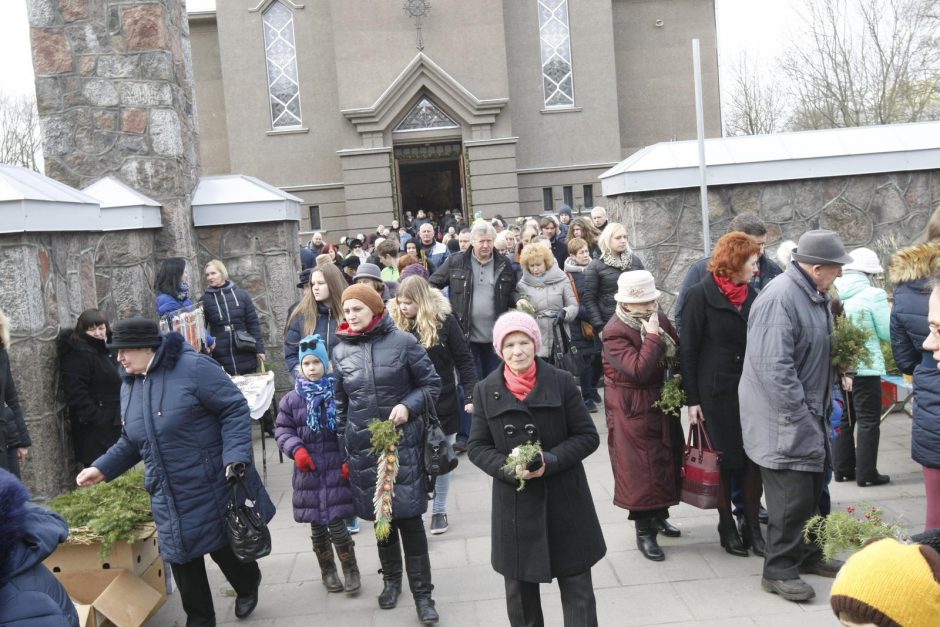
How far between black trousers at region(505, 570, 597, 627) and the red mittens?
1667 mm

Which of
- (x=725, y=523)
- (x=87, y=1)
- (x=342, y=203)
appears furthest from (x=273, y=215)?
(x=342, y=203)

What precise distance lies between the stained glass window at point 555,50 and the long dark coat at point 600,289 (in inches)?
693

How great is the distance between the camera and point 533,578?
13.3 ft

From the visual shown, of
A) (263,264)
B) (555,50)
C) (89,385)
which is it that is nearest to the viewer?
(89,385)

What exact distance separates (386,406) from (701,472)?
1.93 metres

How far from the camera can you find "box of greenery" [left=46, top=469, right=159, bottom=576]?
4.68 metres

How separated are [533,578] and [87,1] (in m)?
7.44

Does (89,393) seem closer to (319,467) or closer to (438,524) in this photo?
(319,467)

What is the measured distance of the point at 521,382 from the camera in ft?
13.9

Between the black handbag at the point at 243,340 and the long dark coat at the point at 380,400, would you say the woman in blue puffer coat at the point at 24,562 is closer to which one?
the long dark coat at the point at 380,400

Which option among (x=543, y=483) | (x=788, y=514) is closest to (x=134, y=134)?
(x=543, y=483)

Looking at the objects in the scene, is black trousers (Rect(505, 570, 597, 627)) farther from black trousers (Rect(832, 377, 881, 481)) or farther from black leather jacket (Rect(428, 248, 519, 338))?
black leather jacket (Rect(428, 248, 519, 338))

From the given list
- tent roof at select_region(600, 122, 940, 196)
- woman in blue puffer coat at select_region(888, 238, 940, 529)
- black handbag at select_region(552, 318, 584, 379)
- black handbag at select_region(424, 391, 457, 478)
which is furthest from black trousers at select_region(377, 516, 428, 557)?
tent roof at select_region(600, 122, 940, 196)

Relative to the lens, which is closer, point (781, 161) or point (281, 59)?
point (781, 161)
